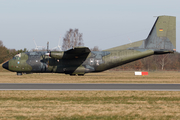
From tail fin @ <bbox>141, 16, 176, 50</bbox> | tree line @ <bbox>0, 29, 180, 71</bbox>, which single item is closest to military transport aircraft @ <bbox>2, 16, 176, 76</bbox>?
tail fin @ <bbox>141, 16, 176, 50</bbox>

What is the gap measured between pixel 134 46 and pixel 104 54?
15.5 feet

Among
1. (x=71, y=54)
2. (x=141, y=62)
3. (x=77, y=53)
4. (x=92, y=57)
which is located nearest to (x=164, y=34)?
(x=92, y=57)

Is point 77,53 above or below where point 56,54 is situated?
above

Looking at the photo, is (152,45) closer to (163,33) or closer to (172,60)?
(163,33)

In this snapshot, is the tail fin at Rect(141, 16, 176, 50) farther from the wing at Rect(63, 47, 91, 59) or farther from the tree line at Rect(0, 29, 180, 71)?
the tree line at Rect(0, 29, 180, 71)

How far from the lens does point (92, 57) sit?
32375 mm

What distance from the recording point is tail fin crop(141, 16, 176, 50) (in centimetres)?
3288

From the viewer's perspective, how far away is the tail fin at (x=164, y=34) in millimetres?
32875

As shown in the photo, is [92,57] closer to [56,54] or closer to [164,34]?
[56,54]

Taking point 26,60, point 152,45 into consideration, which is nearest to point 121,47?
point 152,45

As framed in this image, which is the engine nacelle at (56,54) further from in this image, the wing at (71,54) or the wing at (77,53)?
the wing at (77,53)

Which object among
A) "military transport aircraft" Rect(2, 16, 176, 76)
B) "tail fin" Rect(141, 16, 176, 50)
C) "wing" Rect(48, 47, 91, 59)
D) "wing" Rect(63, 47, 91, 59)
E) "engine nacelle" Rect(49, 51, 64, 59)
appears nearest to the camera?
"wing" Rect(63, 47, 91, 59)

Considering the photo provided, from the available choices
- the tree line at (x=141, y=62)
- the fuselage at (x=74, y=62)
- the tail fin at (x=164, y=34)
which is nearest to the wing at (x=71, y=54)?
the fuselage at (x=74, y=62)

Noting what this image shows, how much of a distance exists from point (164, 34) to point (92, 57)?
429 inches
